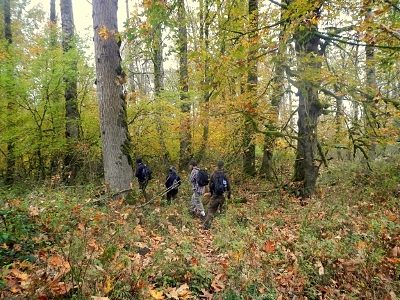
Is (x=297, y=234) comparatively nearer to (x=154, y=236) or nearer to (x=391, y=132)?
(x=154, y=236)

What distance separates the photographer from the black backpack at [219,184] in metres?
8.62

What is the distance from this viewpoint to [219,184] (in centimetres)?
868

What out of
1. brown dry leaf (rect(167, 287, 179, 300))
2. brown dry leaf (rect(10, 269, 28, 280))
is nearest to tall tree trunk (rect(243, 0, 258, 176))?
brown dry leaf (rect(167, 287, 179, 300))

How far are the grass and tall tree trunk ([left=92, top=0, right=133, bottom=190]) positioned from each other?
988 mm

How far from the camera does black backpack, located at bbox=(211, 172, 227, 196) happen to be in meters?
8.62

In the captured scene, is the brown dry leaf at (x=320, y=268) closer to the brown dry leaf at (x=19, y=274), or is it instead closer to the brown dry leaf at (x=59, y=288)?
the brown dry leaf at (x=59, y=288)

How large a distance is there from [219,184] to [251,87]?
5.29 m

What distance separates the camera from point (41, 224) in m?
4.81

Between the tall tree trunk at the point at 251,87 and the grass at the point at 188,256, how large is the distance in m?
4.26

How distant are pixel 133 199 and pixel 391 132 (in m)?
7.64

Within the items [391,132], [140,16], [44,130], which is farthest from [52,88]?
[391,132]

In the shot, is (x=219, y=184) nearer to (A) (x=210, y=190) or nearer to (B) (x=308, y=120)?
(A) (x=210, y=190)

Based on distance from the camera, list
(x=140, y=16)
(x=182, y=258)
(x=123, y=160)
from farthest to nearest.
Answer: (x=123, y=160) → (x=140, y=16) → (x=182, y=258)

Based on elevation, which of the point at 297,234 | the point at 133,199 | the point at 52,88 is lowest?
the point at 297,234
